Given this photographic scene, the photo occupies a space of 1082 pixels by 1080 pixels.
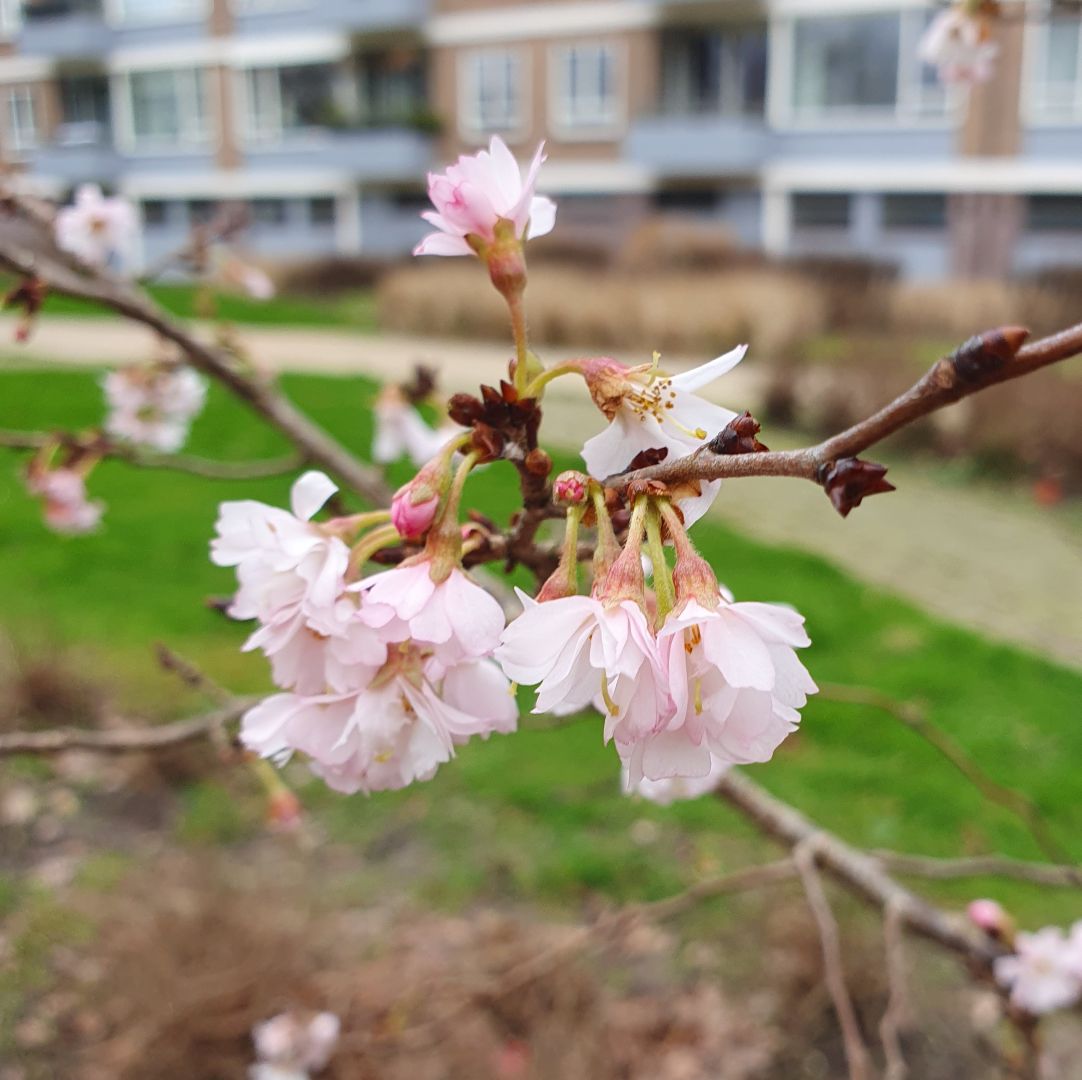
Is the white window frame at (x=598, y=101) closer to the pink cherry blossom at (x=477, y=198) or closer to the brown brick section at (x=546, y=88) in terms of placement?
the brown brick section at (x=546, y=88)

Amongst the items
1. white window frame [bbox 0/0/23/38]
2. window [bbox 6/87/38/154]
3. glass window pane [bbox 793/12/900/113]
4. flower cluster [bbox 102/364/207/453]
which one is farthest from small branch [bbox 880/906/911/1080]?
white window frame [bbox 0/0/23/38]

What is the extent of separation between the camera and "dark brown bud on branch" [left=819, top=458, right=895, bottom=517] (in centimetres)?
53

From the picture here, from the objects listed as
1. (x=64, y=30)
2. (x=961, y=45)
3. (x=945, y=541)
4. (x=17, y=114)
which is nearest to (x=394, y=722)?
(x=961, y=45)

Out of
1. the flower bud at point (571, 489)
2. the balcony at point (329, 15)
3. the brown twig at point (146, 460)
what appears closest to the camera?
the flower bud at point (571, 489)

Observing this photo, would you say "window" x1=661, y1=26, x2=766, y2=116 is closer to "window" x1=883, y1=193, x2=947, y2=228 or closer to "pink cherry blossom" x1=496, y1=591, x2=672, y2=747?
"window" x1=883, y1=193, x2=947, y2=228

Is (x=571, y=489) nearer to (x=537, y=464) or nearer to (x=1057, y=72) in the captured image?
(x=537, y=464)

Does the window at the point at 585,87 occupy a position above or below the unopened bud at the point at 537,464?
above

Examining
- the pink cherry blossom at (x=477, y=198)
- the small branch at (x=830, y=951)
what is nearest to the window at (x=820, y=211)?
the small branch at (x=830, y=951)

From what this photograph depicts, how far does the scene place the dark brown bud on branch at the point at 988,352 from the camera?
1.60ft

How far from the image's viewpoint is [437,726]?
0.69 m

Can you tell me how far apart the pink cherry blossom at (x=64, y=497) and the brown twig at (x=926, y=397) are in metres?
1.62

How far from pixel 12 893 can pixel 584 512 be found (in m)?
3.12

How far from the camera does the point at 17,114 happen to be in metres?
24.7

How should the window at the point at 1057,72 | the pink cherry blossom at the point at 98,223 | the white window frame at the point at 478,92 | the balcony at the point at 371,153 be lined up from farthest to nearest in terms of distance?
the balcony at the point at 371,153, the white window frame at the point at 478,92, the window at the point at 1057,72, the pink cherry blossom at the point at 98,223
